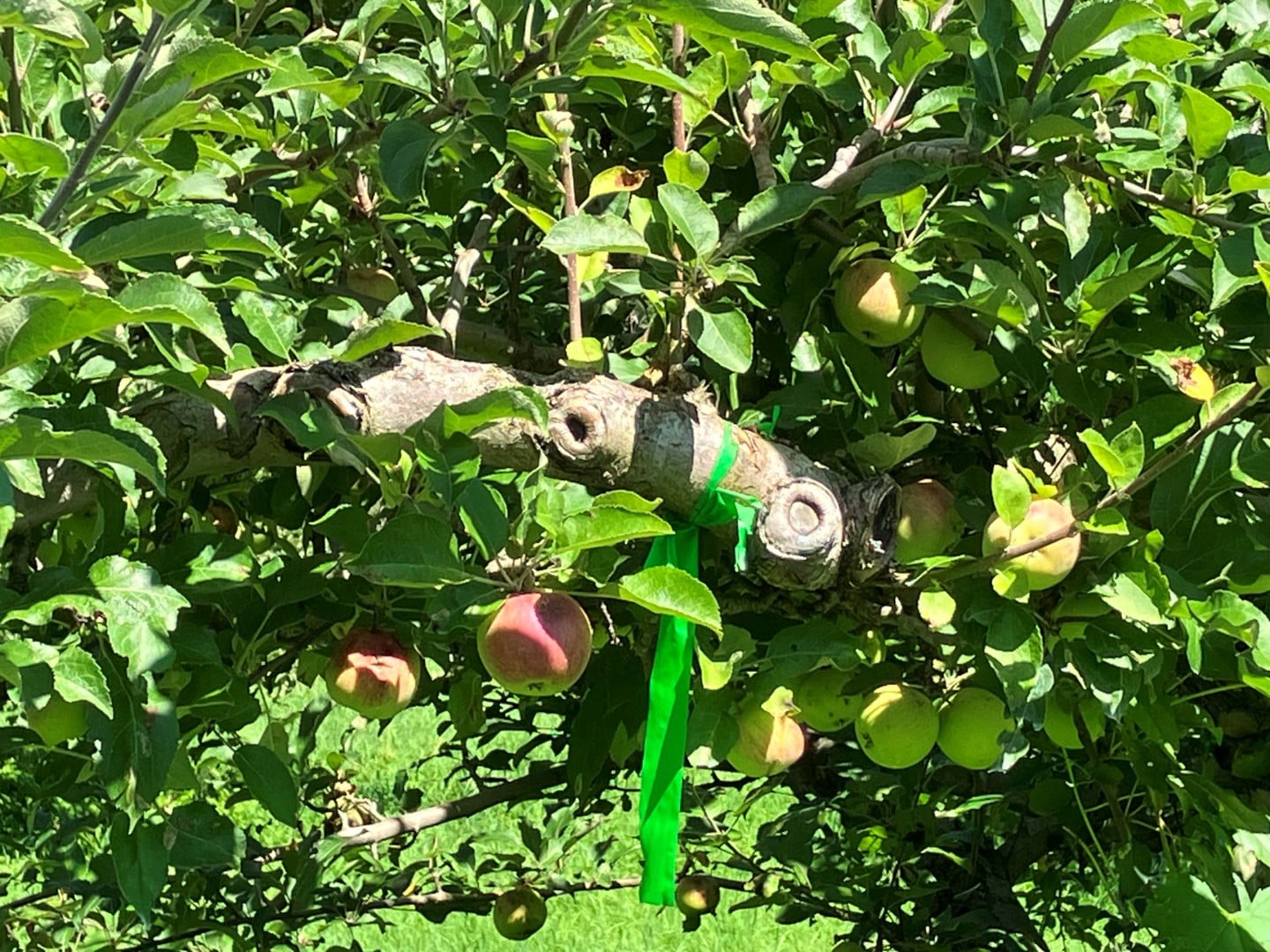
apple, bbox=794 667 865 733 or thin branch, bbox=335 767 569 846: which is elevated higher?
apple, bbox=794 667 865 733

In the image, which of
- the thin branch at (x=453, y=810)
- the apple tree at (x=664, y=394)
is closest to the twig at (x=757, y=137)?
the apple tree at (x=664, y=394)

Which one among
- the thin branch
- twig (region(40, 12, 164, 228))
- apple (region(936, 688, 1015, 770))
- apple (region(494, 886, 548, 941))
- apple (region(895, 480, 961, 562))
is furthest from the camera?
apple (region(494, 886, 548, 941))

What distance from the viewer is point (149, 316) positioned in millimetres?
840

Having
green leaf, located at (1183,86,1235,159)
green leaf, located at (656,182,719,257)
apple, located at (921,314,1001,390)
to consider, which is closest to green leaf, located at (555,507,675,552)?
green leaf, located at (656,182,719,257)

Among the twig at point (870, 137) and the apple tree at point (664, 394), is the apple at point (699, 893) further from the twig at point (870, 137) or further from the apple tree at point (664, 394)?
the twig at point (870, 137)

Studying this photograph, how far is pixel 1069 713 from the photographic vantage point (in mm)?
1388

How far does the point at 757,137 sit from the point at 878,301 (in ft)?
0.67

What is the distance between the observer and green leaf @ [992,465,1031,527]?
114 centimetres

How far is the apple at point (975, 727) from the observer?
144 centimetres

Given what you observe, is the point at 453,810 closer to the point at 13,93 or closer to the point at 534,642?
the point at 534,642

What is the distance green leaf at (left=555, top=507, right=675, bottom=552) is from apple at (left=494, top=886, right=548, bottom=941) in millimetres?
1347

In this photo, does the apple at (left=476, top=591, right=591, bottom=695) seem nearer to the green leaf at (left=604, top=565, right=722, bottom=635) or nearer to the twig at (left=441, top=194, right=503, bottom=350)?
the green leaf at (left=604, top=565, right=722, bottom=635)

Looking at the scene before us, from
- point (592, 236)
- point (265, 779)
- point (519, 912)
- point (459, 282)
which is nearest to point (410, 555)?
point (592, 236)

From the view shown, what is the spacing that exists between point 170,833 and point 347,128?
0.69 metres
